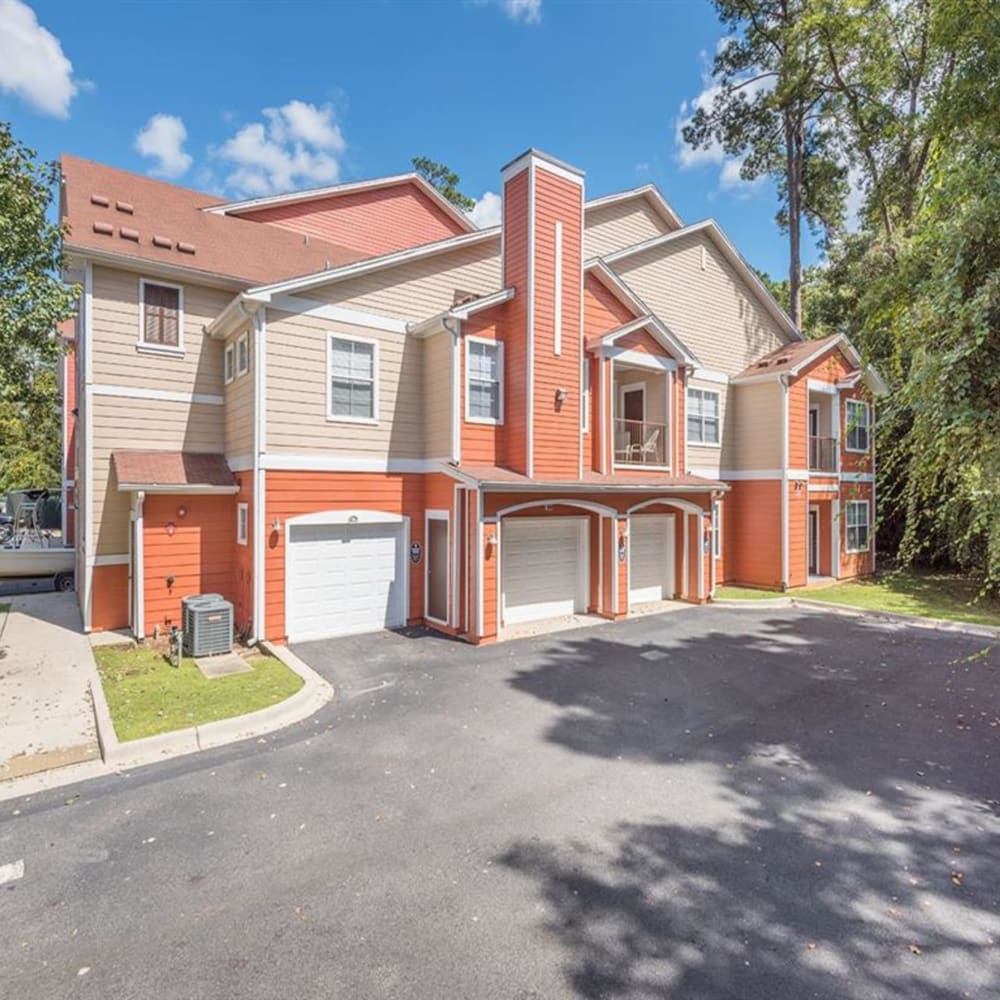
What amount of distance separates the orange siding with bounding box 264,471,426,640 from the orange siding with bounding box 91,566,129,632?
3.51 meters

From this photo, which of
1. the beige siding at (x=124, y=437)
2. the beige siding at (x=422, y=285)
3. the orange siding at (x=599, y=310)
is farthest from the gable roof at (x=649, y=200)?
the beige siding at (x=124, y=437)

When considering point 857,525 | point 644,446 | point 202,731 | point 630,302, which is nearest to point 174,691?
point 202,731

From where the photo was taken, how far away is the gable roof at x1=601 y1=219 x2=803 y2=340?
1672 cm

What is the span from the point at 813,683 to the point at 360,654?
24.1 ft

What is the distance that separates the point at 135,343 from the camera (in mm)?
11289

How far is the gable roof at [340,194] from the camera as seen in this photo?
1553cm

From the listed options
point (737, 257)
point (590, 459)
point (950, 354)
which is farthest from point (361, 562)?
point (737, 257)

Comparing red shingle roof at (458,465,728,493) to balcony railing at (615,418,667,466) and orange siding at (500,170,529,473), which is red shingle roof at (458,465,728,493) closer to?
orange siding at (500,170,529,473)

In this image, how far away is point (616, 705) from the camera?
7.79 metres

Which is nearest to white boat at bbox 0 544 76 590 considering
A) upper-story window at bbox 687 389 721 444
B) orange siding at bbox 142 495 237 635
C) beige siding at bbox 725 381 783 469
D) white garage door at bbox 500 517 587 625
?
orange siding at bbox 142 495 237 635

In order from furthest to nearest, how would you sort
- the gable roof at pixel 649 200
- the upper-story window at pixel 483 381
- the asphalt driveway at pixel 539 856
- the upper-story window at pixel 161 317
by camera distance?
the gable roof at pixel 649 200, the upper-story window at pixel 483 381, the upper-story window at pixel 161 317, the asphalt driveway at pixel 539 856

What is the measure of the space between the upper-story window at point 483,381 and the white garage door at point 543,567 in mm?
2323

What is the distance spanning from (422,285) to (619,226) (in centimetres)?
908

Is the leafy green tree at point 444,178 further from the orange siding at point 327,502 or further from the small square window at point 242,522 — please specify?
the small square window at point 242,522
